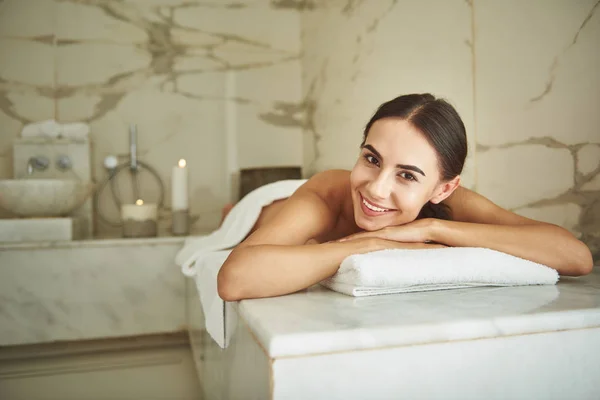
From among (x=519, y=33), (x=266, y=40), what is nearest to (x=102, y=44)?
(x=266, y=40)

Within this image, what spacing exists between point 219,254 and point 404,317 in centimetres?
79

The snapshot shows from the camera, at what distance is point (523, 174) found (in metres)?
1.35

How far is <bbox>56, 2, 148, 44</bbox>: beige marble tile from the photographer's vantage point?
8.24 ft

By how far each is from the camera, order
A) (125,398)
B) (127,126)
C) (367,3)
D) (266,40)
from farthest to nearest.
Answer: (266,40) < (127,126) < (367,3) < (125,398)

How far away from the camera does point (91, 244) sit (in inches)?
78.7

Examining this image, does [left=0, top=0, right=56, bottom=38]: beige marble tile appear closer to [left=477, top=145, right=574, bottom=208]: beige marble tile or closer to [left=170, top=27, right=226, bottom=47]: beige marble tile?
[left=170, top=27, right=226, bottom=47]: beige marble tile

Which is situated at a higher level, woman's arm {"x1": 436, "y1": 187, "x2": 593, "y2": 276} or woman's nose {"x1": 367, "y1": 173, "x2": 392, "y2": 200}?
woman's nose {"x1": 367, "y1": 173, "x2": 392, "y2": 200}

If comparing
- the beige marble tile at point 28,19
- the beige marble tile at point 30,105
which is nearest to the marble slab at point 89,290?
the beige marble tile at point 30,105

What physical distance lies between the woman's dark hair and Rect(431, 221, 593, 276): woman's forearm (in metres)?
0.11

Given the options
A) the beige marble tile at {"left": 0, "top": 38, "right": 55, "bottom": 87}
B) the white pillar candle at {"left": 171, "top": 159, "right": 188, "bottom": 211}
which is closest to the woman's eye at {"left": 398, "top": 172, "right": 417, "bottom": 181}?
the white pillar candle at {"left": 171, "top": 159, "right": 188, "bottom": 211}

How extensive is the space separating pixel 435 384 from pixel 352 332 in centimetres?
13

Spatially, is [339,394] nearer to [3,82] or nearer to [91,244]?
[91,244]

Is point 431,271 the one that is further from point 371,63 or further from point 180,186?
point 180,186

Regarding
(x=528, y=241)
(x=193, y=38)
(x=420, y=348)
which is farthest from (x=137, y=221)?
(x=420, y=348)
